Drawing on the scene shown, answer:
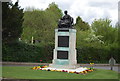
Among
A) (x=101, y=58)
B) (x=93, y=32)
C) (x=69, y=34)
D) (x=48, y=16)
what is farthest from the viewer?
(x=48, y=16)

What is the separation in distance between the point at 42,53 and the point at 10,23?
6.31m

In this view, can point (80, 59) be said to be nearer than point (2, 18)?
No

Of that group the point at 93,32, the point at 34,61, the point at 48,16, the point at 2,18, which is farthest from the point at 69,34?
the point at 48,16

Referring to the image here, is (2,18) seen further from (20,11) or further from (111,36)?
(111,36)

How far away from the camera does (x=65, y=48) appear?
19.4 metres

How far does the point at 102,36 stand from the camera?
36469mm

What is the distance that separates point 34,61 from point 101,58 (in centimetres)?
950

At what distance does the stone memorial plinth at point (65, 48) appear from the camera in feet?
62.9

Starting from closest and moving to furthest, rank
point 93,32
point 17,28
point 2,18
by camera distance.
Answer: point 2,18 < point 17,28 < point 93,32

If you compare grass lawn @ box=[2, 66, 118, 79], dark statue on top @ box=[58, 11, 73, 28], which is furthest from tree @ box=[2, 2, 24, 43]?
grass lawn @ box=[2, 66, 118, 79]

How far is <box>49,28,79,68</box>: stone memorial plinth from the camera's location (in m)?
19.2

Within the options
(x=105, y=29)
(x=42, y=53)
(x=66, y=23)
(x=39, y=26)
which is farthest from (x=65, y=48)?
(x=39, y=26)

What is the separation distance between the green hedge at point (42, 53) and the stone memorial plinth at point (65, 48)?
34.4ft

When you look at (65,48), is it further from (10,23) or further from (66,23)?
(10,23)
